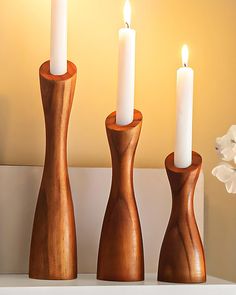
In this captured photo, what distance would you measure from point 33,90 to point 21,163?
0.12m

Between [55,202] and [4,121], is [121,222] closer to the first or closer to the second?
[55,202]

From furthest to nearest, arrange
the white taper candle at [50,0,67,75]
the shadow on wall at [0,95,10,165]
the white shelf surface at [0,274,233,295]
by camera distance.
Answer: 1. the shadow on wall at [0,95,10,165]
2. the white taper candle at [50,0,67,75]
3. the white shelf surface at [0,274,233,295]

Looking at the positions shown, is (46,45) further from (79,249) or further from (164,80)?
(79,249)

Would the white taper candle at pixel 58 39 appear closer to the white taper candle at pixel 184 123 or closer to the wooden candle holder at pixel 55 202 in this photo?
the wooden candle holder at pixel 55 202

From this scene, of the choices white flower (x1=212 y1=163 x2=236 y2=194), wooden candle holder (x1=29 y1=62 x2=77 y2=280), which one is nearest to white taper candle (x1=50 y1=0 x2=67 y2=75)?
wooden candle holder (x1=29 y1=62 x2=77 y2=280)

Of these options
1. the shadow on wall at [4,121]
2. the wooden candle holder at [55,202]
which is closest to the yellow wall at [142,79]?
the shadow on wall at [4,121]

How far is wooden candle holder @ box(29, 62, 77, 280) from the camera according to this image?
0.93 meters

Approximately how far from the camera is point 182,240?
3.12 feet

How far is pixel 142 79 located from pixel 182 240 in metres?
0.32

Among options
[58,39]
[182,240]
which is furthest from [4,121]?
[182,240]

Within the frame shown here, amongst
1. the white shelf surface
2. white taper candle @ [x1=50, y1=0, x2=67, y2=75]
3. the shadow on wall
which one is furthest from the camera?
the shadow on wall

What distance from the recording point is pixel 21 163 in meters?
1.08

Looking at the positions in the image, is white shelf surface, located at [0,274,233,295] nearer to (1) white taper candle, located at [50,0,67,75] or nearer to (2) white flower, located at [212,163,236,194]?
(2) white flower, located at [212,163,236,194]

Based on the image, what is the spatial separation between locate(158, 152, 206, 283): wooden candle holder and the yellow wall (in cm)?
18
